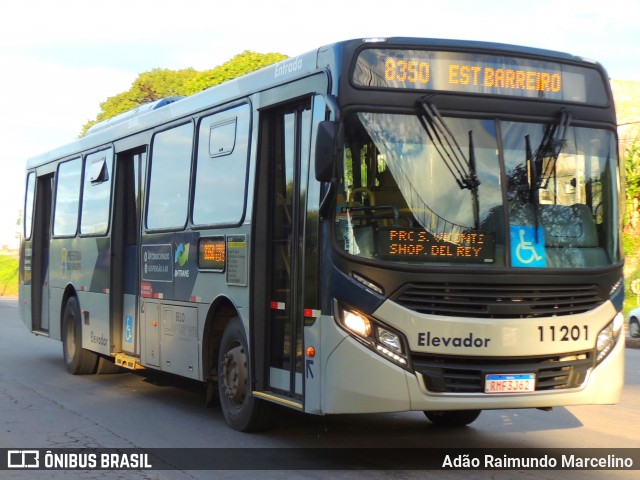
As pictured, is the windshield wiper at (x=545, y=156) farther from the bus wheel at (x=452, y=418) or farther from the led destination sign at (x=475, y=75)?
the bus wheel at (x=452, y=418)

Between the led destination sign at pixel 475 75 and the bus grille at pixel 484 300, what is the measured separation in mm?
1549

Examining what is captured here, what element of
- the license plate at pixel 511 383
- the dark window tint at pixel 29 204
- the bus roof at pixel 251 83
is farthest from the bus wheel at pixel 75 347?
the license plate at pixel 511 383

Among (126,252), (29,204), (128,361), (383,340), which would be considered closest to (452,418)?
(383,340)

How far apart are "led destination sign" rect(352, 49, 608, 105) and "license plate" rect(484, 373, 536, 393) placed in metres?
2.19

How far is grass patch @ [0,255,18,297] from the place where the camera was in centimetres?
6133

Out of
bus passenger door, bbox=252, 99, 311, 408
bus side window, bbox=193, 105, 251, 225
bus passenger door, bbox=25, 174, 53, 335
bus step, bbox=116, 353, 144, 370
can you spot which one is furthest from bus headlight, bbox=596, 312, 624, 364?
bus passenger door, bbox=25, 174, 53, 335

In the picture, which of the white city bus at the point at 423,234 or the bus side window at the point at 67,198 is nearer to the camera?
the white city bus at the point at 423,234

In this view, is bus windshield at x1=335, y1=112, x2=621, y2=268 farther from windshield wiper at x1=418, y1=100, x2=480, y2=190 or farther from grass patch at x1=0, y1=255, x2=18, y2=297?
grass patch at x1=0, y1=255, x2=18, y2=297

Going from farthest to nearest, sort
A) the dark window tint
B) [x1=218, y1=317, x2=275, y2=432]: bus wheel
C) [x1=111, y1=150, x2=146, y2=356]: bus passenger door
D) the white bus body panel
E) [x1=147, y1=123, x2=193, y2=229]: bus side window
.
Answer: the dark window tint < [x1=111, y1=150, x2=146, y2=356]: bus passenger door < [x1=147, y1=123, x2=193, y2=229]: bus side window < [x1=218, y1=317, x2=275, y2=432]: bus wheel < the white bus body panel

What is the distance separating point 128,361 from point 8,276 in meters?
56.4

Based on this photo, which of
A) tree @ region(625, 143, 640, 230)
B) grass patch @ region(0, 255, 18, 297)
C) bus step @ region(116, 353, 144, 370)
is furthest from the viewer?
grass patch @ region(0, 255, 18, 297)

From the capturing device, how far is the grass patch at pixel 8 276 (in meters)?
61.3

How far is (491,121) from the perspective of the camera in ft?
27.3

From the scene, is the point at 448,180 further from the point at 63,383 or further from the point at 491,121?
the point at 63,383
